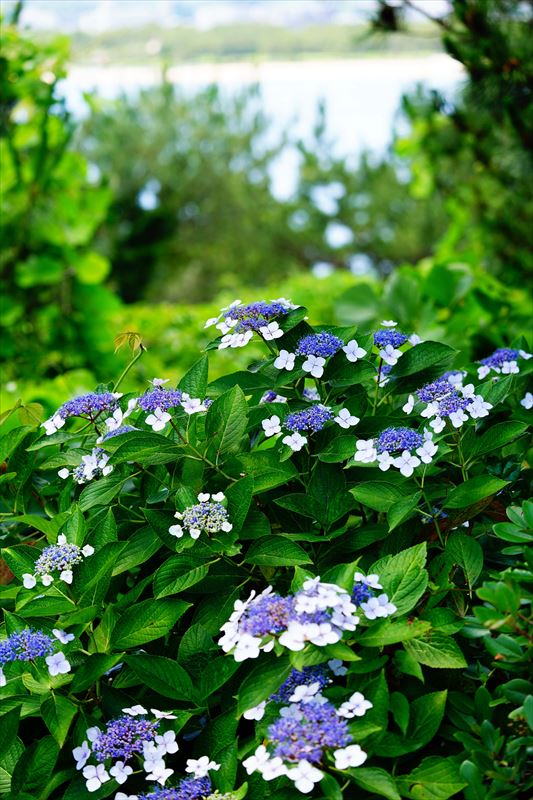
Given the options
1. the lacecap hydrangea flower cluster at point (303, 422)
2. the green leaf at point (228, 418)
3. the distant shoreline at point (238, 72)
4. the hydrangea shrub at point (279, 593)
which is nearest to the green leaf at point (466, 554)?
the hydrangea shrub at point (279, 593)

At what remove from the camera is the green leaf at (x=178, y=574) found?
3.99 feet

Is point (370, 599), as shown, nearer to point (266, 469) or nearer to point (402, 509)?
point (402, 509)

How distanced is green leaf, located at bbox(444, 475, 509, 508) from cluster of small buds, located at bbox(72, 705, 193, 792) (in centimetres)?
48

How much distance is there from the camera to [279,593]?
1.31 metres

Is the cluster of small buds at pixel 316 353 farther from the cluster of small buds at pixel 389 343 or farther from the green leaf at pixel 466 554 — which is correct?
the green leaf at pixel 466 554

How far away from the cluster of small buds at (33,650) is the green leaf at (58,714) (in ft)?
0.11

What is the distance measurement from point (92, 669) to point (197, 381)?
0.44 m

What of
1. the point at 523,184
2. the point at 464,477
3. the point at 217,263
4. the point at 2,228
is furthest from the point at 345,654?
the point at 217,263

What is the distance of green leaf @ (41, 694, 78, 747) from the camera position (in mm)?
1143

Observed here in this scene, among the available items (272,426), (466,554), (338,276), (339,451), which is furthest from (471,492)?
(338,276)

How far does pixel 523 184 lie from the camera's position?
155 inches

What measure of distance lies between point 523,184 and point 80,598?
10.7 feet

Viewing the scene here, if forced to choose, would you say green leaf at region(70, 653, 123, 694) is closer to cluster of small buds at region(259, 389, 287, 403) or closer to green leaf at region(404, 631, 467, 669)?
green leaf at region(404, 631, 467, 669)

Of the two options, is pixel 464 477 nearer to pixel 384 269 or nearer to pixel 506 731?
pixel 506 731
